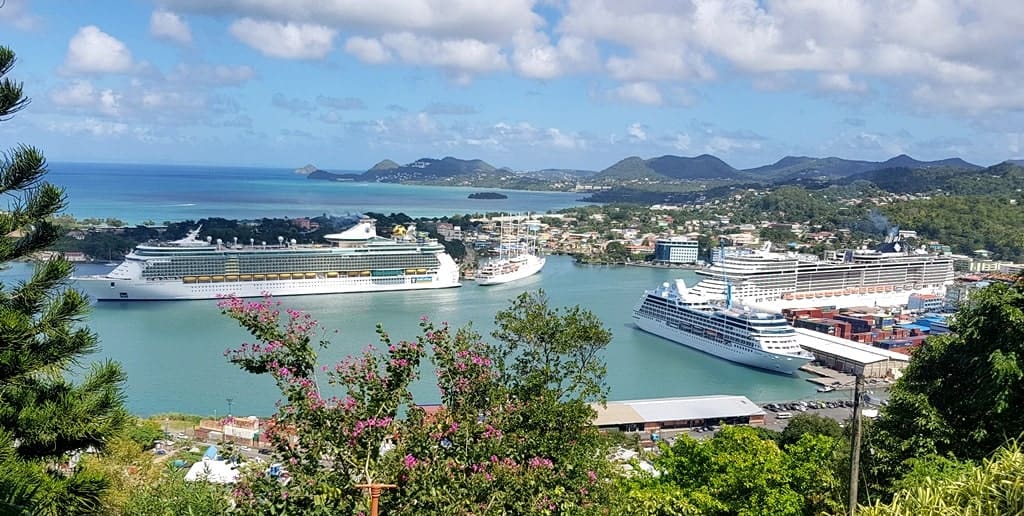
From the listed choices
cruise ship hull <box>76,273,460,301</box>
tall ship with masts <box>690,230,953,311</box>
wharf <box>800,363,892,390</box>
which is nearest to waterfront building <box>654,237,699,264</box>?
tall ship with masts <box>690,230,953,311</box>

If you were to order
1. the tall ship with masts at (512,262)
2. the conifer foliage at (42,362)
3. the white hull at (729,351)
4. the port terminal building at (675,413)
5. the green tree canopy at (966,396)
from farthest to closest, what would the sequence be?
the tall ship with masts at (512,262), the white hull at (729,351), the port terminal building at (675,413), the green tree canopy at (966,396), the conifer foliage at (42,362)

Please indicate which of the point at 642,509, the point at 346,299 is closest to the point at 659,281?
the point at 346,299

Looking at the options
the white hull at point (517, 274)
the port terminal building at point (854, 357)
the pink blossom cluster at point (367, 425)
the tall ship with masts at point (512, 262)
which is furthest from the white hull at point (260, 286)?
the pink blossom cluster at point (367, 425)

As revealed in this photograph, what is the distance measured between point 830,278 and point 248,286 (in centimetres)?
1478

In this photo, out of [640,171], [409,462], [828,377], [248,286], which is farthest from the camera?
[640,171]

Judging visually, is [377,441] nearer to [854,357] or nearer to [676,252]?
[854,357]

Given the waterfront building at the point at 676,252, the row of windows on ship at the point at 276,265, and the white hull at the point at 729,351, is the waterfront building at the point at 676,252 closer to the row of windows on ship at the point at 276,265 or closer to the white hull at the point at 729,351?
the row of windows on ship at the point at 276,265

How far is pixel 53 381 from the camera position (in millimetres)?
2422

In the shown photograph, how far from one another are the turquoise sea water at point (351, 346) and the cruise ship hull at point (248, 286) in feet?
1.09

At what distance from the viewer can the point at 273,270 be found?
17984 millimetres

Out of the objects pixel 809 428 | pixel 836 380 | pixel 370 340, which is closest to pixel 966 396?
pixel 809 428

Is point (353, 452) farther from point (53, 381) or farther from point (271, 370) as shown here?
point (53, 381)

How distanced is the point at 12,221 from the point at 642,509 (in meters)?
2.17

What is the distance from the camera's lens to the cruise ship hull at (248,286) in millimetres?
16172
